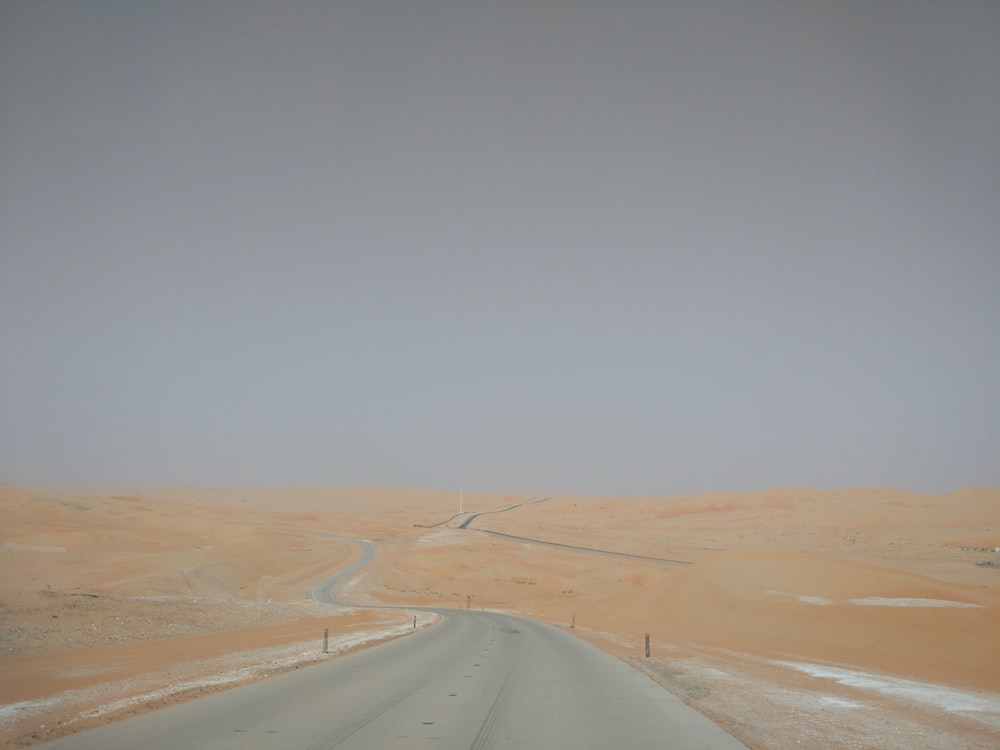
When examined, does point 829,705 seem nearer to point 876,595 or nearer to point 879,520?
point 876,595

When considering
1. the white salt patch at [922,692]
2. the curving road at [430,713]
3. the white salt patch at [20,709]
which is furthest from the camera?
the white salt patch at [922,692]

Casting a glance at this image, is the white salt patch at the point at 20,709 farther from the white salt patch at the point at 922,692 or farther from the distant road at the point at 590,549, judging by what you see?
the distant road at the point at 590,549

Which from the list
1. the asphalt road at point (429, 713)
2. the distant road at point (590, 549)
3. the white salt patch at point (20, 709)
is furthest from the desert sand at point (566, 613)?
the asphalt road at point (429, 713)

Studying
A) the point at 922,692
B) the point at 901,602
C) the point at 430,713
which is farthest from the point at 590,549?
the point at 430,713

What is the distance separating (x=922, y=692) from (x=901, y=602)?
19267 millimetres

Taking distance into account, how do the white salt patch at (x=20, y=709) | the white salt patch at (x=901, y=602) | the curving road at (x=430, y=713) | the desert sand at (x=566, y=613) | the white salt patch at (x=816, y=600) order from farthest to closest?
the white salt patch at (x=816, y=600) → the white salt patch at (x=901, y=602) → the desert sand at (x=566, y=613) → the white salt patch at (x=20, y=709) → the curving road at (x=430, y=713)

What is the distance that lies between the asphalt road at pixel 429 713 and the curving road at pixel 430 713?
2cm

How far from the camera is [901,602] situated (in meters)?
37.4

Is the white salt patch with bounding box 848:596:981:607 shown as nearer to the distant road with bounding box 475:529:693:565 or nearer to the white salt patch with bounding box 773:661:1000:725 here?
the white salt patch with bounding box 773:661:1000:725

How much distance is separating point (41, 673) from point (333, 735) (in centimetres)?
1195

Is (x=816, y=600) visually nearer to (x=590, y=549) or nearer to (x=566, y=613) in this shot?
(x=566, y=613)

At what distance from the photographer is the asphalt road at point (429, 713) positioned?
11.7 m

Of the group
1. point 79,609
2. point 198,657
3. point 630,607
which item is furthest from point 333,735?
point 630,607

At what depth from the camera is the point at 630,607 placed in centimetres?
5100
